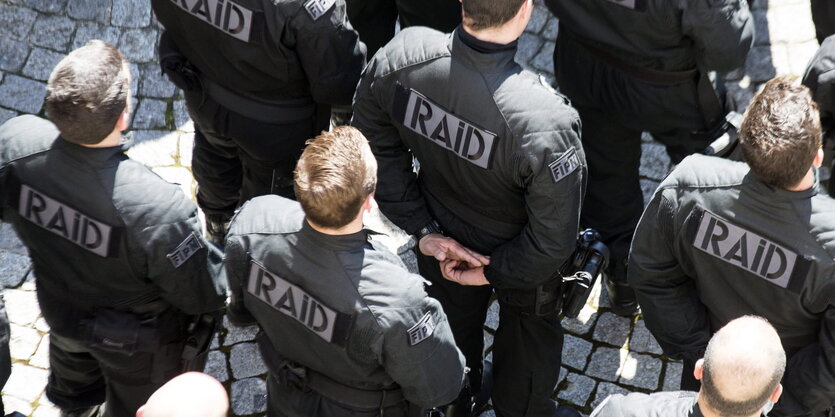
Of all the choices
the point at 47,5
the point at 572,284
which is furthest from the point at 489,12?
the point at 47,5

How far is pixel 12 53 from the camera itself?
6.68 meters

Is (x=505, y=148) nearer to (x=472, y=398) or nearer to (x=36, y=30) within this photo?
(x=472, y=398)

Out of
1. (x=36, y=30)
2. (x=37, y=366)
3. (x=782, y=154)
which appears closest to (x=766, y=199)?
(x=782, y=154)

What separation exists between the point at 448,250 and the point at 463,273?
13cm

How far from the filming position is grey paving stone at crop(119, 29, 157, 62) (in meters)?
6.72

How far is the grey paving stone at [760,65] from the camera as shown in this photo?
6309 millimetres

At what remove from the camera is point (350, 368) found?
11.6 ft

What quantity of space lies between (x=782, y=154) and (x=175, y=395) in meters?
2.14

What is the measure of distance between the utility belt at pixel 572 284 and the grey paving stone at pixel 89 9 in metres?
4.19

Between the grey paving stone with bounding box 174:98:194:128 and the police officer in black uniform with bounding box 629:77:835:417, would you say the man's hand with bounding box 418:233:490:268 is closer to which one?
the police officer in black uniform with bounding box 629:77:835:417

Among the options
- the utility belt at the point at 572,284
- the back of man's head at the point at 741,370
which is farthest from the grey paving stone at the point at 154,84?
the back of man's head at the point at 741,370

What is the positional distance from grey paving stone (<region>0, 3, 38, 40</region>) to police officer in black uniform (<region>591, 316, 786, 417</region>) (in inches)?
213

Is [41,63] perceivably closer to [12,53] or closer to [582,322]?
[12,53]

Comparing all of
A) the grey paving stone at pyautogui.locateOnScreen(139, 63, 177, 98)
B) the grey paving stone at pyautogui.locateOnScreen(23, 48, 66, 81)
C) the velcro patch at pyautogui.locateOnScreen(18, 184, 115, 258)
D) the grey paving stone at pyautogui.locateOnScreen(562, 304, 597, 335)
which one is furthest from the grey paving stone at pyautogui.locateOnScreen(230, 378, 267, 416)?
the grey paving stone at pyautogui.locateOnScreen(23, 48, 66, 81)
